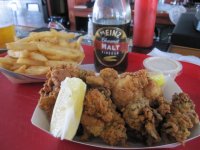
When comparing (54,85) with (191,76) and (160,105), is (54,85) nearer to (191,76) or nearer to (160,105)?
(160,105)

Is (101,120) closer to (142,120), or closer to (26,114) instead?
(142,120)

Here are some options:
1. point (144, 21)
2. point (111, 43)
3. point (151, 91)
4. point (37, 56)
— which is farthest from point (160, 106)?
point (144, 21)

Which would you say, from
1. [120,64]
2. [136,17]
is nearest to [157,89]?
[120,64]

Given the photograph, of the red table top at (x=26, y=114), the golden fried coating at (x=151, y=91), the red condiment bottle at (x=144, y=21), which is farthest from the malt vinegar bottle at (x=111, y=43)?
Result: the red condiment bottle at (x=144, y=21)

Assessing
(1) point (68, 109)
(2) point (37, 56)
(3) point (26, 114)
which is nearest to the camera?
(1) point (68, 109)

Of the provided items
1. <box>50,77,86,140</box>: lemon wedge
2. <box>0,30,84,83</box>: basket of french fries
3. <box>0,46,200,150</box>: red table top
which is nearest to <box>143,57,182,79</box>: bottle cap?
<box>0,46,200,150</box>: red table top

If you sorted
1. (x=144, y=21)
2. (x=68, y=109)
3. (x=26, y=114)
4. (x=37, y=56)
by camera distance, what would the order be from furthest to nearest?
(x=144, y=21) → (x=37, y=56) → (x=26, y=114) → (x=68, y=109)
